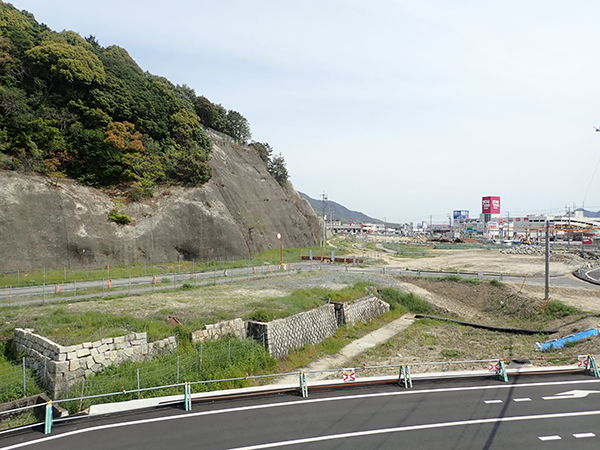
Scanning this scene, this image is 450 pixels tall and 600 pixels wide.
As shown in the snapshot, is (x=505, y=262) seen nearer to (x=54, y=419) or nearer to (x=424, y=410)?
(x=424, y=410)

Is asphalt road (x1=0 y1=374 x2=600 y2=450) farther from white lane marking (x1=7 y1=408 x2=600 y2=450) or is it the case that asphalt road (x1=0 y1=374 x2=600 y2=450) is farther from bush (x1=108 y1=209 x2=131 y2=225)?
bush (x1=108 y1=209 x2=131 y2=225)

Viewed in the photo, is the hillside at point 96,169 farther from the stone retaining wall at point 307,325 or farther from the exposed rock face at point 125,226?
the stone retaining wall at point 307,325

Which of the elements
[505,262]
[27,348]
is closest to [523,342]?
[27,348]

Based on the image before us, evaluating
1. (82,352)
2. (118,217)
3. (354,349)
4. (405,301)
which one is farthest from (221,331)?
(118,217)

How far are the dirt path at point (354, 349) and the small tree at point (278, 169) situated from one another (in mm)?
54606

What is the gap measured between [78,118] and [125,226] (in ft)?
51.0

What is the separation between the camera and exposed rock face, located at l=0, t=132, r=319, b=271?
3238 cm

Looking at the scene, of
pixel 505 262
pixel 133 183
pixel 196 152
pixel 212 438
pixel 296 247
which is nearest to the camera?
pixel 212 438

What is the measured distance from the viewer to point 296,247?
215 ft

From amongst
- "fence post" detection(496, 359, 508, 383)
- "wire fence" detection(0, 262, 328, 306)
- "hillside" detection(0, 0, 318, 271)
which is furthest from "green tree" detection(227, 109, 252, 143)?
"fence post" detection(496, 359, 508, 383)

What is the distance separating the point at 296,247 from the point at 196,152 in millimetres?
25379

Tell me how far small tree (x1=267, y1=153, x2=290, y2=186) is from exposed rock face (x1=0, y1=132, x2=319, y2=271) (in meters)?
19.8

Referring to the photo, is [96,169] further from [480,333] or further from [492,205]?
[492,205]

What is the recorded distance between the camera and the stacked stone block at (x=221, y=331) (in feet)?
58.0
